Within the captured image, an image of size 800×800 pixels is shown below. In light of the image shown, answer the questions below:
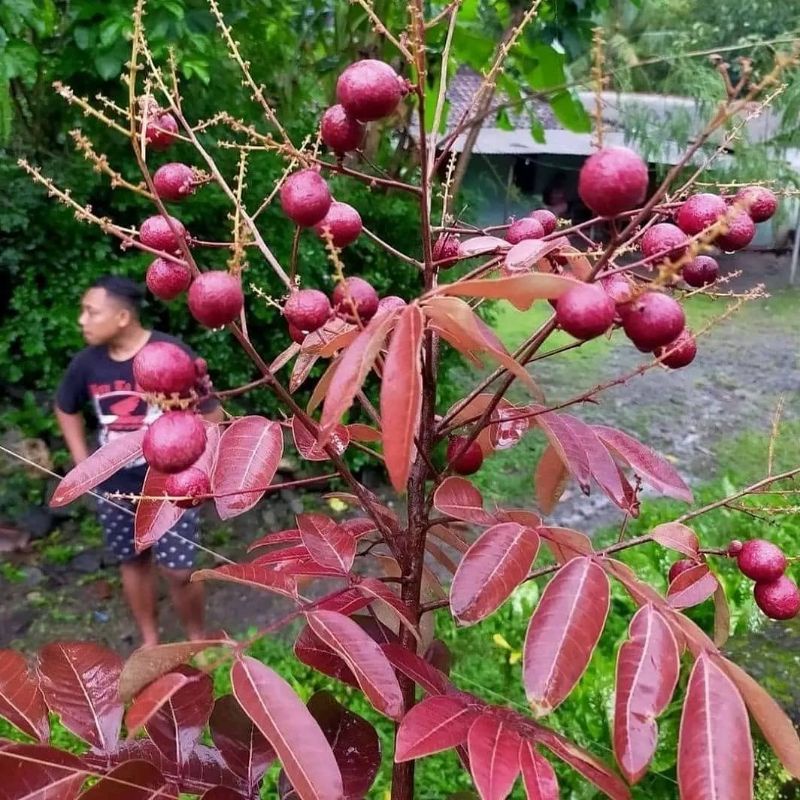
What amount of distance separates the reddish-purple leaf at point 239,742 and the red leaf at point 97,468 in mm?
257

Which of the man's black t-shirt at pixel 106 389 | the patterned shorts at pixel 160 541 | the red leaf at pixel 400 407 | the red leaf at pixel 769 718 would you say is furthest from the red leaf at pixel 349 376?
the patterned shorts at pixel 160 541

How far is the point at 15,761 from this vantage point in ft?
2.00

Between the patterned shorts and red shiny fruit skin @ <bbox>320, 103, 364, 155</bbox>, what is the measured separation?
71.2 inches

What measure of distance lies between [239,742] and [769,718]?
0.49m

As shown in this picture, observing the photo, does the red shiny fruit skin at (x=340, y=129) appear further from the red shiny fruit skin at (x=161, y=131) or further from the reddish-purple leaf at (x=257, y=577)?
the reddish-purple leaf at (x=257, y=577)

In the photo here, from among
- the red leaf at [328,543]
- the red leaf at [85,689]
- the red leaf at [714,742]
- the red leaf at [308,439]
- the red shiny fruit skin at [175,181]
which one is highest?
→ the red shiny fruit skin at [175,181]

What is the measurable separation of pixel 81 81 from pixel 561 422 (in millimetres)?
2625

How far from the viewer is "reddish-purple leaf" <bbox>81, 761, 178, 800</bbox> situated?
607 mm

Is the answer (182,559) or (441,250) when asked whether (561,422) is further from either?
(182,559)

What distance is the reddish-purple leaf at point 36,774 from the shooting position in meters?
0.60

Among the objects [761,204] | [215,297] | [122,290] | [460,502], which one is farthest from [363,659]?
[122,290]

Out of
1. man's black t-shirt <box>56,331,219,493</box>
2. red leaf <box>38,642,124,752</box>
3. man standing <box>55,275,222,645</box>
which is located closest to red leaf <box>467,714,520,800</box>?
red leaf <box>38,642,124,752</box>

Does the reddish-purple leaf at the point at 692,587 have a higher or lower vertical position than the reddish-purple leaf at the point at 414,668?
higher

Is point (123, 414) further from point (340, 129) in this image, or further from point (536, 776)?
point (536, 776)
